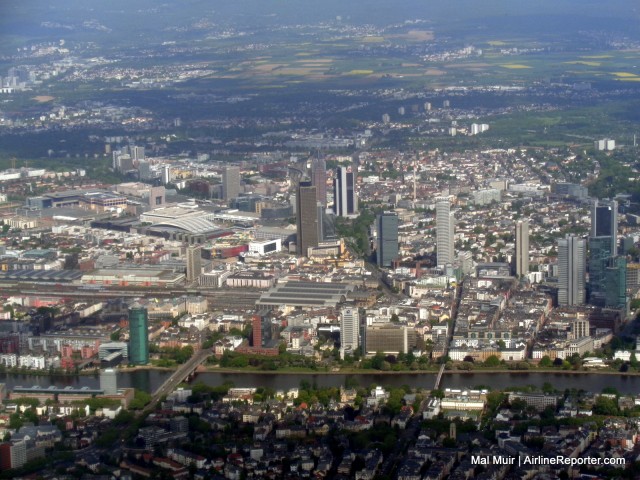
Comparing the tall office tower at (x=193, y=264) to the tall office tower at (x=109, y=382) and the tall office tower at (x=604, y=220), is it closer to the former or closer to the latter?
the tall office tower at (x=604, y=220)

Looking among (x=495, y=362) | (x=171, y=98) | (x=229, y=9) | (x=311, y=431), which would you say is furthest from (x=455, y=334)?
(x=229, y=9)

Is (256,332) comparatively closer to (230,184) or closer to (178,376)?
(178,376)

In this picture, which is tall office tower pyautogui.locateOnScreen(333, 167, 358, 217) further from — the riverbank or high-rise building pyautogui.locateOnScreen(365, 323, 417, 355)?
the riverbank

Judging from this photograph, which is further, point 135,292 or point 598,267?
point 135,292

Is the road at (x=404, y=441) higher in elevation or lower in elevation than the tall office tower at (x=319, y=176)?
lower

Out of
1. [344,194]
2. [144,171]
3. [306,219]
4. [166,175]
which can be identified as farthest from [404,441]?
[144,171]

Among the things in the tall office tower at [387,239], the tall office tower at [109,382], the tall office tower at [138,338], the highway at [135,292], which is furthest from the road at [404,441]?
the tall office tower at [387,239]
